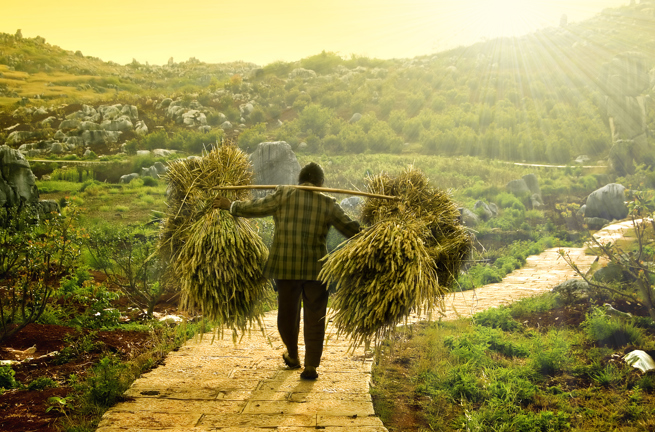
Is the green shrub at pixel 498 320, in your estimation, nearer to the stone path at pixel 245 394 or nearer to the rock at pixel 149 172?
the stone path at pixel 245 394

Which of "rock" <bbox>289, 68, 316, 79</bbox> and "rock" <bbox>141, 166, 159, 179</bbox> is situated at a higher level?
"rock" <bbox>289, 68, 316, 79</bbox>

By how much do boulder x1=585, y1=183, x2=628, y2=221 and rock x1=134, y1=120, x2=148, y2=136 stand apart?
11.5m

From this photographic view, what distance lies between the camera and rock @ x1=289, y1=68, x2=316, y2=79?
24462 mm

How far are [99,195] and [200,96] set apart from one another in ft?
27.1

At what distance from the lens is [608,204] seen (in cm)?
1129

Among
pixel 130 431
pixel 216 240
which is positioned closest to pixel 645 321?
pixel 216 240

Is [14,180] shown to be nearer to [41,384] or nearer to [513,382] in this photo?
[41,384]

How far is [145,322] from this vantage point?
206 inches

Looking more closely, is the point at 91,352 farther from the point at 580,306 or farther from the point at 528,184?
the point at 528,184

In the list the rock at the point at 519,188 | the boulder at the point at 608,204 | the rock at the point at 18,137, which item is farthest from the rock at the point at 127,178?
the boulder at the point at 608,204

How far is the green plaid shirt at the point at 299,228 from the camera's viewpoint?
314 centimetres

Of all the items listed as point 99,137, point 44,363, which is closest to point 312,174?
point 44,363

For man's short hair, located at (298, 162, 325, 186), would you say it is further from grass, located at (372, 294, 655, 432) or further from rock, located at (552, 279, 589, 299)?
rock, located at (552, 279, 589, 299)

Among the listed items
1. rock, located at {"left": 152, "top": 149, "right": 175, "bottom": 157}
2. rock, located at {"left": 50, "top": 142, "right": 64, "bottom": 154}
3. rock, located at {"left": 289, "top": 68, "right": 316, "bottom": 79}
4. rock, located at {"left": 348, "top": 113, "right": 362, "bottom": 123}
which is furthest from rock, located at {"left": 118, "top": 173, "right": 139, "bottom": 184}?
rock, located at {"left": 289, "top": 68, "right": 316, "bottom": 79}
